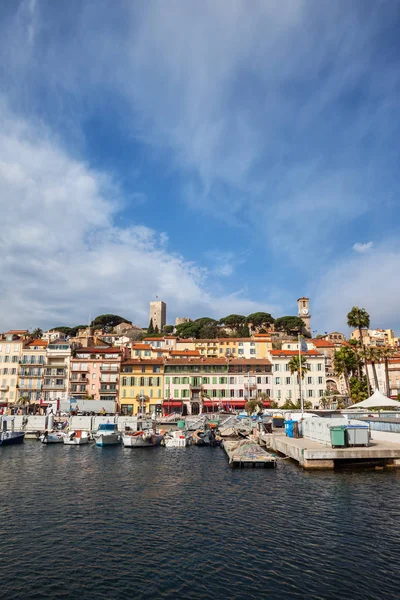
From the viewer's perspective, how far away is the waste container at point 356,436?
3431 cm

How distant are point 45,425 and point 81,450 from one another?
17.5 m

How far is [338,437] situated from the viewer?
3391 cm

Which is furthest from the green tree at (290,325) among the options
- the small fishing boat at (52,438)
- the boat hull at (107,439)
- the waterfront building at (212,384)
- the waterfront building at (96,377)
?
the small fishing boat at (52,438)

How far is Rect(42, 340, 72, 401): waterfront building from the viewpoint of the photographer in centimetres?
8638

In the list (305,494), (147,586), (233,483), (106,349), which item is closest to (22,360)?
(106,349)

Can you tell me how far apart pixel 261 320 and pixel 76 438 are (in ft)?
422

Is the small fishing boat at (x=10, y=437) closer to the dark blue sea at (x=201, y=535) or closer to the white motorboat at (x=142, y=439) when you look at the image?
the white motorboat at (x=142, y=439)

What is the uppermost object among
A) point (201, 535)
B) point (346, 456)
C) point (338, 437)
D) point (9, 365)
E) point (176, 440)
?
point (9, 365)

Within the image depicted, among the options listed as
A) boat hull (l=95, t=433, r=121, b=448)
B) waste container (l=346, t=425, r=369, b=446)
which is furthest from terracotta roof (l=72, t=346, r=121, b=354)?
waste container (l=346, t=425, r=369, b=446)

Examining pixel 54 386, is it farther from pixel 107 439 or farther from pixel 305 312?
pixel 305 312

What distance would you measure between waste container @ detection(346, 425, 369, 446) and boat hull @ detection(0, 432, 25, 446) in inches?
1626

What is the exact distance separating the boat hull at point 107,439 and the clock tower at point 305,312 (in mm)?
139034

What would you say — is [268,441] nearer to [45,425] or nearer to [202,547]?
[202,547]

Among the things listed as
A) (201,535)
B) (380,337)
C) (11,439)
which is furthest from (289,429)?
(380,337)
